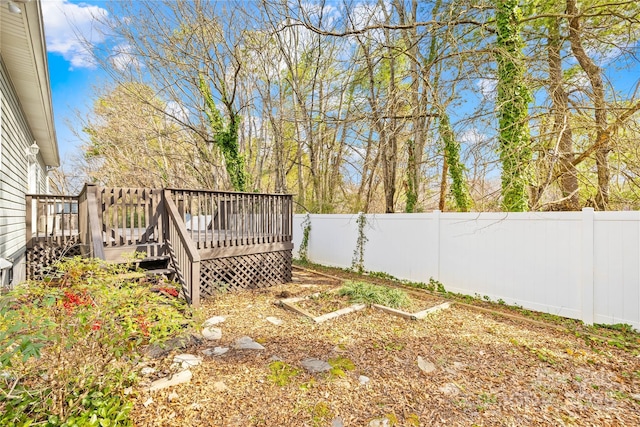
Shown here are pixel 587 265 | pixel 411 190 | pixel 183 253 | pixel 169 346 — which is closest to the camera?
pixel 169 346

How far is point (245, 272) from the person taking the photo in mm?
5922

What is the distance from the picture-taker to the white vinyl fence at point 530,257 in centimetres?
379

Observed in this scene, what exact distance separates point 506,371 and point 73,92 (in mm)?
17372

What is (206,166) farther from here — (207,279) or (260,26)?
(207,279)

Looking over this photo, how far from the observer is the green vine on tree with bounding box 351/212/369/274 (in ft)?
25.1

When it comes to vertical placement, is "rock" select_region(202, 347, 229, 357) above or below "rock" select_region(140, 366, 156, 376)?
below

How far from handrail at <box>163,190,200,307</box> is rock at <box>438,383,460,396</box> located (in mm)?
3481

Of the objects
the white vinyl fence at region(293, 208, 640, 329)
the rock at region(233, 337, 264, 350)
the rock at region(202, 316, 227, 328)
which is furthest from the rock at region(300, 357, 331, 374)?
the white vinyl fence at region(293, 208, 640, 329)

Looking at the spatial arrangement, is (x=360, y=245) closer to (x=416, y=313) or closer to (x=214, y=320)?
(x=416, y=313)

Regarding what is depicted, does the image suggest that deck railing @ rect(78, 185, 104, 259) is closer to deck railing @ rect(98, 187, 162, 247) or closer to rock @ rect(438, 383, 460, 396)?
deck railing @ rect(98, 187, 162, 247)

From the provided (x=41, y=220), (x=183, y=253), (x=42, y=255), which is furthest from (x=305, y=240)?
(x=41, y=220)

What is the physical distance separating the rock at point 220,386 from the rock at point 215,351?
22.5 inches

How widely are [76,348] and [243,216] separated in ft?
13.4

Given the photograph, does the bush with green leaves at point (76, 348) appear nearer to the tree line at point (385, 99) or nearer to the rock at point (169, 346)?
the rock at point (169, 346)
